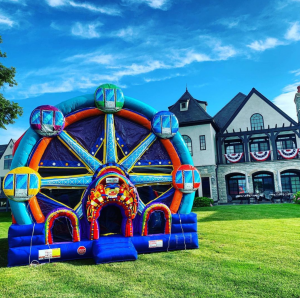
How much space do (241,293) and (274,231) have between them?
5.23m

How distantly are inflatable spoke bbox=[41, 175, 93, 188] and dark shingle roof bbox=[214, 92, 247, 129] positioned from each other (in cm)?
1847

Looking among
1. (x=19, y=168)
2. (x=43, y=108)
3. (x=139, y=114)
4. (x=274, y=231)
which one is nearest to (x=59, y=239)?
(x=19, y=168)

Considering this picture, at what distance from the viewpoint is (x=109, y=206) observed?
6.79m

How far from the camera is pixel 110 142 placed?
6762mm

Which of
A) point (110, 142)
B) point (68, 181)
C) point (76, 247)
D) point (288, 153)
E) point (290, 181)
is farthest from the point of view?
point (290, 181)

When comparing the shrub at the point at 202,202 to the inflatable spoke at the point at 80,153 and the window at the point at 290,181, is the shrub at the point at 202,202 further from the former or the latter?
the inflatable spoke at the point at 80,153

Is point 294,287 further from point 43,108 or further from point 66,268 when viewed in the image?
point 43,108

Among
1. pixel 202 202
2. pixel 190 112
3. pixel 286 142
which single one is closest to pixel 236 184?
pixel 286 142

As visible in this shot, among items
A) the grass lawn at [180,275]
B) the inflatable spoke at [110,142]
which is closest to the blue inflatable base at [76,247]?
the grass lawn at [180,275]

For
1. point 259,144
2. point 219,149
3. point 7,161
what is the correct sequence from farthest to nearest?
point 7,161
point 259,144
point 219,149

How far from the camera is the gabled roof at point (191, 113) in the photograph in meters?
20.9

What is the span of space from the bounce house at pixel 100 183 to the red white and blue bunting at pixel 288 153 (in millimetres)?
15342

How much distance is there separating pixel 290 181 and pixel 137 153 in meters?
18.1

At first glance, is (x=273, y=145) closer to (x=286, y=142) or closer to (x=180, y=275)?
(x=286, y=142)
